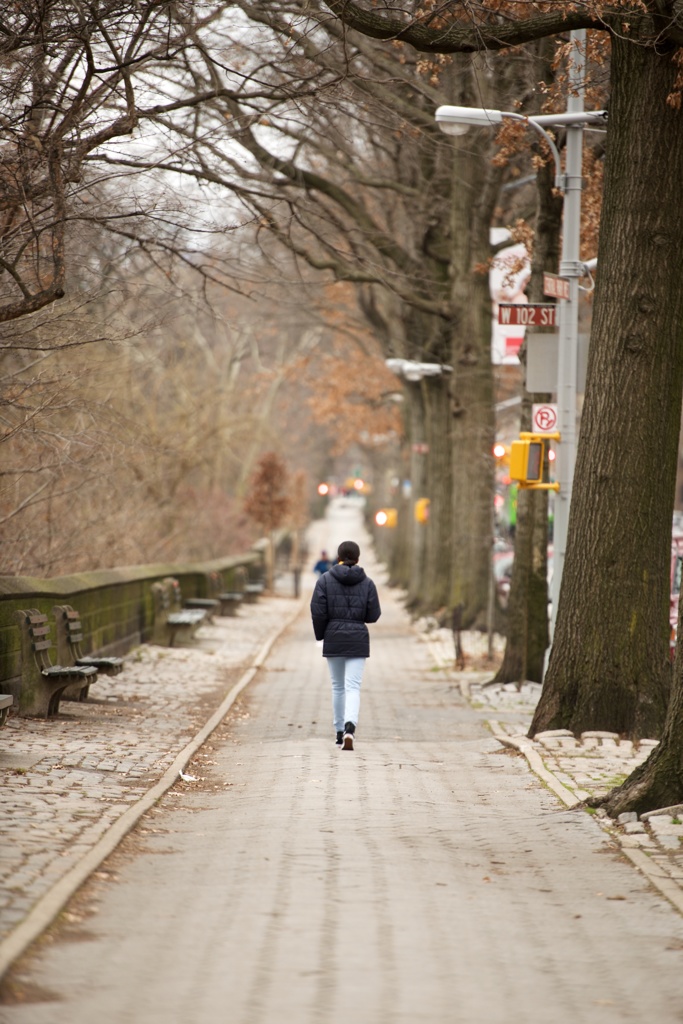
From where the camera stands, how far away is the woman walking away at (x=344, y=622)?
12.5 metres

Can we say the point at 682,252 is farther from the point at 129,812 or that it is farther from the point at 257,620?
the point at 257,620

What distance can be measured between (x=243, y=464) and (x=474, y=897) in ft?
151

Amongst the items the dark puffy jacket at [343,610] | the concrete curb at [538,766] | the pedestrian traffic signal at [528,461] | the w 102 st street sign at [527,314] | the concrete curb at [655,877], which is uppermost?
the w 102 st street sign at [527,314]

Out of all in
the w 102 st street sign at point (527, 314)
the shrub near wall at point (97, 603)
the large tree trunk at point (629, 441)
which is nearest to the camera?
the large tree trunk at point (629, 441)

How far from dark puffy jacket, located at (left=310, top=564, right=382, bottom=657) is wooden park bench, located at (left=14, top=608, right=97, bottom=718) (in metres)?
2.39

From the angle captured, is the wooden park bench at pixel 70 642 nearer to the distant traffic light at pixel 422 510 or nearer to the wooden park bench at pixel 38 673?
the wooden park bench at pixel 38 673

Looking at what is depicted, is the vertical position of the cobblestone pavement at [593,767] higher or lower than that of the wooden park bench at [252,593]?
higher

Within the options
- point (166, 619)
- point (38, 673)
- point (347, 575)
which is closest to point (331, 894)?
point (347, 575)

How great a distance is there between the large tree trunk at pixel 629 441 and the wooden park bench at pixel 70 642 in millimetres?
5004

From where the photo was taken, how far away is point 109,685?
56.9 feet

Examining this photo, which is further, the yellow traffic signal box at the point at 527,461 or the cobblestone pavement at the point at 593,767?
the yellow traffic signal box at the point at 527,461

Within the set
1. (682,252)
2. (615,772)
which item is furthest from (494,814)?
(682,252)

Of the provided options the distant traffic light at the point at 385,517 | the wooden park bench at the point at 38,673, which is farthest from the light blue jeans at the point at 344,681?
the distant traffic light at the point at 385,517

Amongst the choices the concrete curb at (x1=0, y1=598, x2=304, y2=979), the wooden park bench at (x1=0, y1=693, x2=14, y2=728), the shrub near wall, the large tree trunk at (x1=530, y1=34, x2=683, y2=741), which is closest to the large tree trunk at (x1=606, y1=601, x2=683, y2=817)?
the concrete curb at (x1=0, y1=598, x2=304, y2=979)
